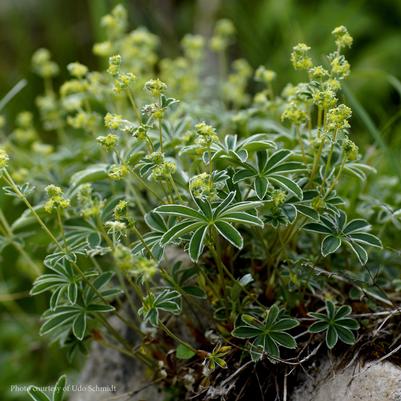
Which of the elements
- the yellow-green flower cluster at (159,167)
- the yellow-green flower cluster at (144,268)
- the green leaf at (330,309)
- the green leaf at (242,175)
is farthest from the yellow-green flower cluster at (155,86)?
the green leaf at (330,309)

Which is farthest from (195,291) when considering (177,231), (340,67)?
(340,67)

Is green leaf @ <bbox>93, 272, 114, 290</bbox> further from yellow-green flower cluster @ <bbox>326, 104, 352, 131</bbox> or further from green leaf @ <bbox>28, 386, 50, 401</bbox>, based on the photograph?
yellow-green flower cluster @ <bbox>326, 104, 352, 131</bbox>

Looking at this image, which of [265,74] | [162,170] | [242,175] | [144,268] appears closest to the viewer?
[144,268]

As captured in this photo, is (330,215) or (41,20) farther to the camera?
(41,20)

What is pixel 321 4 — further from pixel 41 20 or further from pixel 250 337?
pixel 250 337

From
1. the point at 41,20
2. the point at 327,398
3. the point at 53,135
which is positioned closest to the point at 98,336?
the point at 327,398

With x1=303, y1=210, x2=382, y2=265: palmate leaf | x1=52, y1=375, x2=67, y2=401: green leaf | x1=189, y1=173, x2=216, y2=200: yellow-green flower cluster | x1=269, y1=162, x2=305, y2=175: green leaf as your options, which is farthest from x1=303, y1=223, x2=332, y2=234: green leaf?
x1=52, y1=375, x2=67, y2=401: green leaf

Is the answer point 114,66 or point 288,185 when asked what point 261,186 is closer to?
point 288,185

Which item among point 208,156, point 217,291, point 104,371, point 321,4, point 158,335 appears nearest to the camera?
point 208,156
